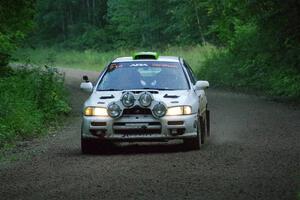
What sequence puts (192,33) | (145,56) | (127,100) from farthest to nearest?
1. (192,33)
2. (145,56)
3. (127,100)

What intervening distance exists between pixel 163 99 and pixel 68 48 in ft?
237

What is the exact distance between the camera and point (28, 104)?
1972cm

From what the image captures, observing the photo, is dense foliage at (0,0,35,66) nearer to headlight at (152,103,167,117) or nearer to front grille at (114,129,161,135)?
front grille at (114,129,161,135)

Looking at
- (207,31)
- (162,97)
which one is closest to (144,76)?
(162,97)

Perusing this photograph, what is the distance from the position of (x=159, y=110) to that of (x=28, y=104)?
643cm

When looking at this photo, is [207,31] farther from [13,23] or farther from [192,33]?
[13,23]

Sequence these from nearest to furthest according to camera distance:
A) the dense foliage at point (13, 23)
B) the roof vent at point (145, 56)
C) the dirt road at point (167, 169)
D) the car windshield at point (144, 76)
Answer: the dirt road at point (167, 169) → the car windshield at point (144, 76) → the roof vent at point (145, 56) → the dense foliage at point (13, 23)

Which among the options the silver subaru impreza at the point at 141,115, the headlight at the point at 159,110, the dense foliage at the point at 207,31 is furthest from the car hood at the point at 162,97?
the dense foliage at the point at 207,31

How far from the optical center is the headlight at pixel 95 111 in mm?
14172

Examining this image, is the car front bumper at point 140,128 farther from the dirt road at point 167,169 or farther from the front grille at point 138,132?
the dirt road at point 167,169

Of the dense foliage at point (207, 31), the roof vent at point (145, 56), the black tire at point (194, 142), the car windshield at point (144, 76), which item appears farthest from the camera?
the dense foliage at point (207, 31)

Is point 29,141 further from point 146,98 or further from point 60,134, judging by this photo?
point 146,98

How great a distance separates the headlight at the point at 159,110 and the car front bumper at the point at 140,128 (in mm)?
79

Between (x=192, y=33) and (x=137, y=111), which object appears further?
(x=192, y=33)
